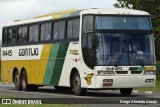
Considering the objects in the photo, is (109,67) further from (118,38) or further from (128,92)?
(128,92)

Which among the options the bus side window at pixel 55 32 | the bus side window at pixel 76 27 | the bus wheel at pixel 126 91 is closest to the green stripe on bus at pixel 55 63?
the bus side window at pixel 55 32

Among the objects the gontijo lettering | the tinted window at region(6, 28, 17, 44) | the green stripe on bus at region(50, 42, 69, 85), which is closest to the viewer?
the green stripe on bus at region(50, 42, 69, 85)

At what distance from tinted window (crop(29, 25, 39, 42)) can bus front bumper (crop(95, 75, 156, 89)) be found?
21.6ft

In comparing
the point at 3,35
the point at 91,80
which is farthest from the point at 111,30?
the point at 3,35

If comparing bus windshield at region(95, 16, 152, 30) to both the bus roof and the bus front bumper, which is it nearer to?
the bus roof

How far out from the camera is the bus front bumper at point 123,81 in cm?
2527

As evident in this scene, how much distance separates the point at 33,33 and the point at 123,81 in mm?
7444

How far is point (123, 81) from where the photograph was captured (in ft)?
83.4

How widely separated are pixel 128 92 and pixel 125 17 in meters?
3.46

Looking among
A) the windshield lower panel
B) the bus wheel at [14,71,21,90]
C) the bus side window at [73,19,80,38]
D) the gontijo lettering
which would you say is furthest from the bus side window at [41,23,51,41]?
the windshield lower panel

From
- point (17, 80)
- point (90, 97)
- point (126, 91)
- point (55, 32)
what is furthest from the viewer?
point (17, 80)

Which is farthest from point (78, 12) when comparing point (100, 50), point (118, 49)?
point (118, 49)

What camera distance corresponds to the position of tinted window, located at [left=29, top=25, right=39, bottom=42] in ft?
102

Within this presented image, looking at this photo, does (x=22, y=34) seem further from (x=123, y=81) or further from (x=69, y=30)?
(x=123, y=81)
